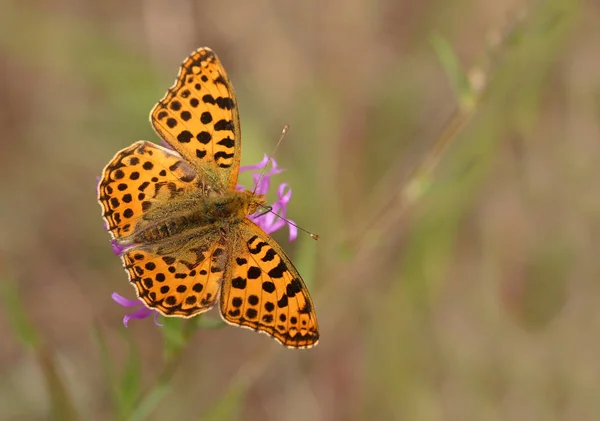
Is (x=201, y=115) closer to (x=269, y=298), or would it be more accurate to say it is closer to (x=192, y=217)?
(x=192, y=217)

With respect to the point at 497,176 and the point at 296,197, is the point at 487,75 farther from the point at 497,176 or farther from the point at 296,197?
the point at 497,176

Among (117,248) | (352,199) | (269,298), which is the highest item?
(352,199)

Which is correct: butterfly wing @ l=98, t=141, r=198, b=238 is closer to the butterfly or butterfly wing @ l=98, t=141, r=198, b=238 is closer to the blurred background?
the butterfly

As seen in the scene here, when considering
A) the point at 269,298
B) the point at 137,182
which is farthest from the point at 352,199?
the point at 269,298

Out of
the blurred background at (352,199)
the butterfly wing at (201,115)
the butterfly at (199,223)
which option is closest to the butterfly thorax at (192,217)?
the butterfly at (199,223)

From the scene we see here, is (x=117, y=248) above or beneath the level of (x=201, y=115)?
beneath
